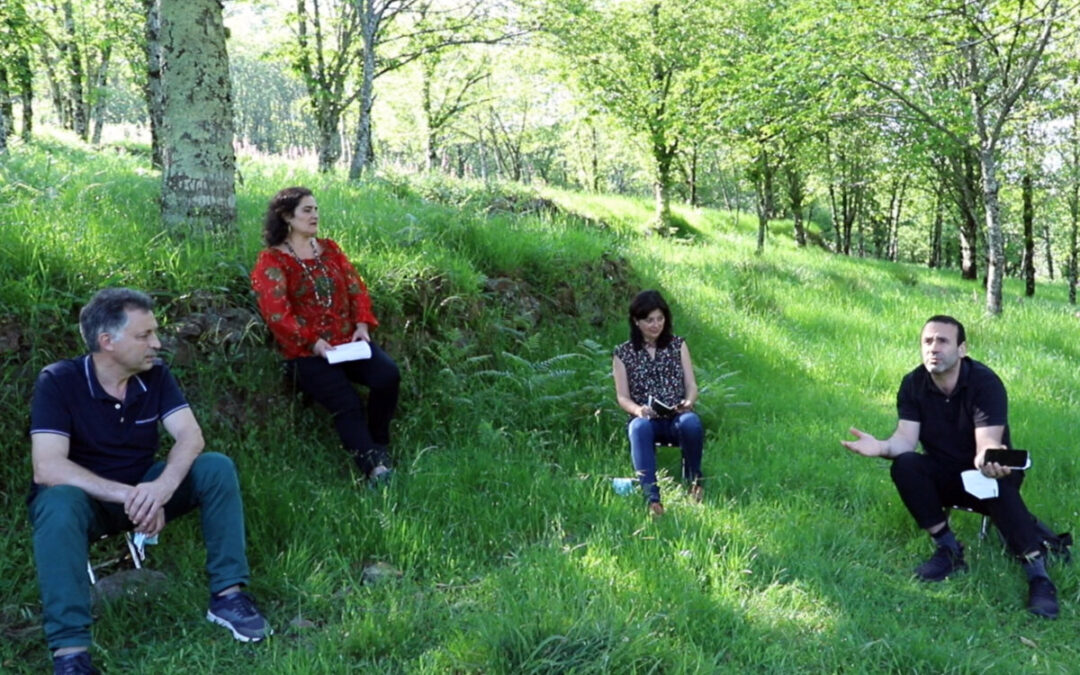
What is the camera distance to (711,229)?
18.8m

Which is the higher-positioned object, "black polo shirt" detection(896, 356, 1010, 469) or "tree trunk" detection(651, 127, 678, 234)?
"tree trunk" detection(651, 127, 678, 234)

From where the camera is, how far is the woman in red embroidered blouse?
15.0 feet

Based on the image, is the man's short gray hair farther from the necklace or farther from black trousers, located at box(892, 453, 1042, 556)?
black trousers, located at box(892, 453, 1042, 556)

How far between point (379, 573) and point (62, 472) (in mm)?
1448

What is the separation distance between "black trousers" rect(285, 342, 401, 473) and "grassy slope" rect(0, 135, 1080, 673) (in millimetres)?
228

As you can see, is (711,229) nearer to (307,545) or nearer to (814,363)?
(814,363)

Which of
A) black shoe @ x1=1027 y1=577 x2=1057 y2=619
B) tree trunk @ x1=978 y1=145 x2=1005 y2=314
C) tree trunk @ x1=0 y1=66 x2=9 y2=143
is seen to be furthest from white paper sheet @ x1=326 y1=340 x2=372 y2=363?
tree trunk @ x1=978 y1=145 x2=1005 y2=314

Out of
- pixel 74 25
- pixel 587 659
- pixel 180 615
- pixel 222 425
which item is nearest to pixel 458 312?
pixel 222 425

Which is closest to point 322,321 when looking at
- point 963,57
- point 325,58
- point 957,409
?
point 957,409

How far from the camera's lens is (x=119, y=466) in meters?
3.36

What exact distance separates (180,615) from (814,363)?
6426 millimetres

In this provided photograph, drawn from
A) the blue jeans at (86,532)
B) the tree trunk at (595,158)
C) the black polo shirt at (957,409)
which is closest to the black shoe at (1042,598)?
the black polo shirt at (957,409)

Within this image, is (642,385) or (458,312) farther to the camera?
(458,312)

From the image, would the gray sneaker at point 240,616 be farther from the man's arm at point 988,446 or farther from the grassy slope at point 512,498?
the man's arm at point 988,446
